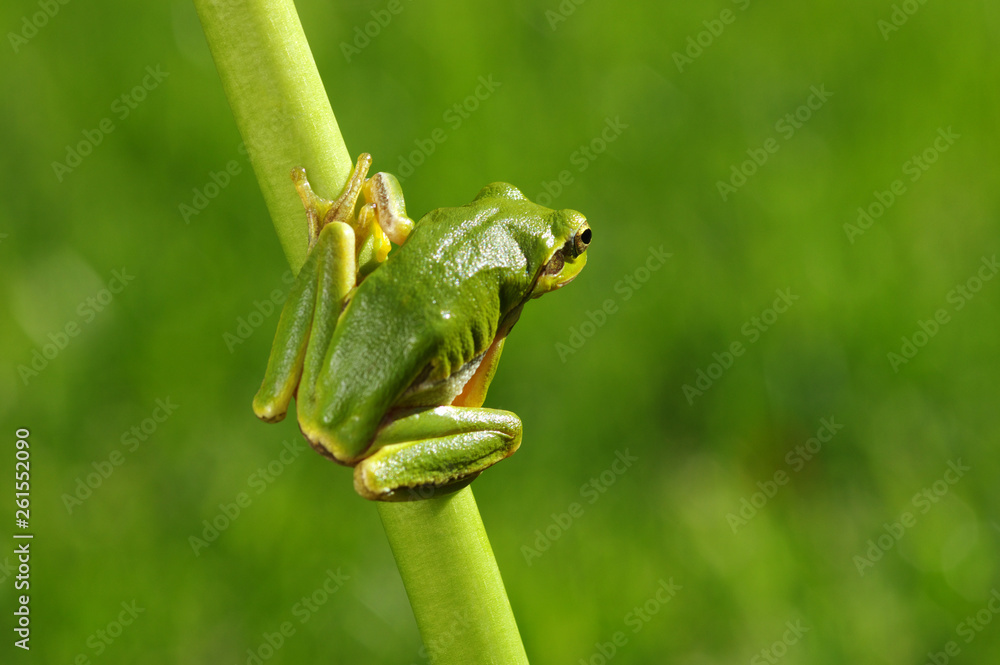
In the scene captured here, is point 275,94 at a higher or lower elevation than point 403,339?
higher

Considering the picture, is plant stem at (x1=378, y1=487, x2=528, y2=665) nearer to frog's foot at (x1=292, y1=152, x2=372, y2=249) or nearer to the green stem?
the green stem

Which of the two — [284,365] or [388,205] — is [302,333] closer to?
[284,365]

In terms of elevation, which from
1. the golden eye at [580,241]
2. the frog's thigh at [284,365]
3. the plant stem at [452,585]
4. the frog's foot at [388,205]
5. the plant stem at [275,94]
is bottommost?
the frog's thigh at [284,365]

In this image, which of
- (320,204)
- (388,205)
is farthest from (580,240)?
(320,204)

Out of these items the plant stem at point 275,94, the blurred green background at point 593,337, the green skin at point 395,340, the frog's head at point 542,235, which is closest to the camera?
the plant stem at point 275,94

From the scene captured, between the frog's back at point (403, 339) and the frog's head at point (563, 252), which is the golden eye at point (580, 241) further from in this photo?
the frog's back at point (403, 339)

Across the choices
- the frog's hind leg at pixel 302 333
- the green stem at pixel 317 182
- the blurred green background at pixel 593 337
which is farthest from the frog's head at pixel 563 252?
the blurred green background at pixel 593 337
